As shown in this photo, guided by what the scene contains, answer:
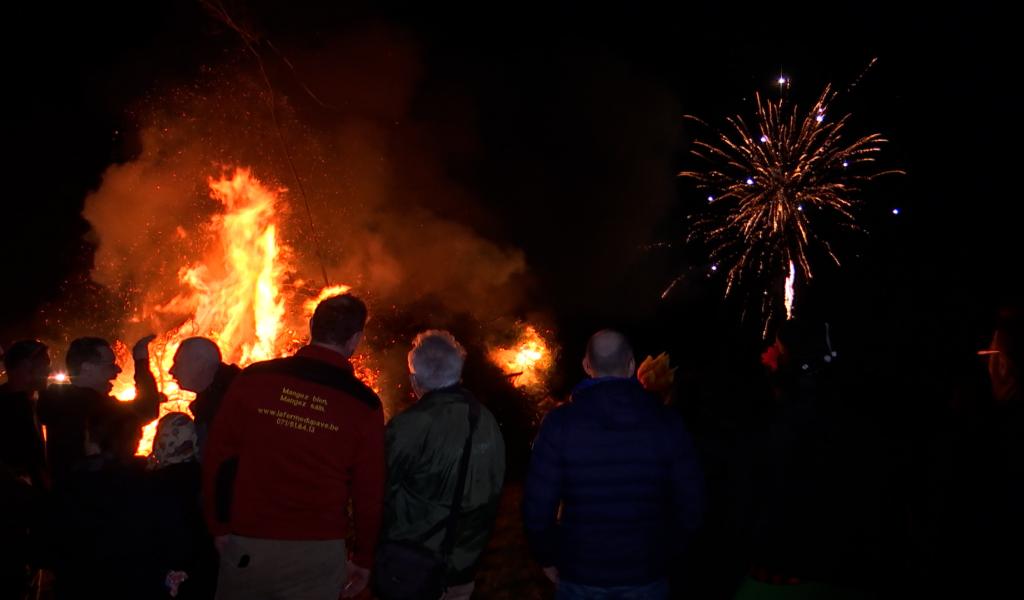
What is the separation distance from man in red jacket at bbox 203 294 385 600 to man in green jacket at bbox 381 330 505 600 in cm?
13

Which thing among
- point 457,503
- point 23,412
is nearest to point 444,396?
point 457,503

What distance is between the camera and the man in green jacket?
9.98ft

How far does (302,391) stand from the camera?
113 inches

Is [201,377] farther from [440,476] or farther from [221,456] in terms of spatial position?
[440,476]

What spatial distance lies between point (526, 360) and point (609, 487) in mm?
13698

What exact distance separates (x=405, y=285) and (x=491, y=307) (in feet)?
8.05

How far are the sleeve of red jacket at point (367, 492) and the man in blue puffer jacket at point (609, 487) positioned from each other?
2.27 ft

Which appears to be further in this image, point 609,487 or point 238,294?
point 238,294

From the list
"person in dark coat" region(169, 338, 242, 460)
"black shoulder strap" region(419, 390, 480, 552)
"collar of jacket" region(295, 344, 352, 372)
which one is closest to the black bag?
"black shoulder strap" region(419, 390, 480, 552)

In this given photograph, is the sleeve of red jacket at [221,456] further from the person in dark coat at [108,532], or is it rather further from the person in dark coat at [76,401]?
the person in dark coat at [76,401]

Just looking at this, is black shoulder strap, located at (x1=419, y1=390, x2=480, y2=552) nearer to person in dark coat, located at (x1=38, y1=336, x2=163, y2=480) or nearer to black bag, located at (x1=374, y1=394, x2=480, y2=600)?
black bag, located at (x1=374, y1=394, x2=480, y2=600)

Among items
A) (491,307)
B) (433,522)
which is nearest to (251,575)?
(433,522)

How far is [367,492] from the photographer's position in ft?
9.66

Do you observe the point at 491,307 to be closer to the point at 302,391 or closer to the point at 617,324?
the point at 617,324
